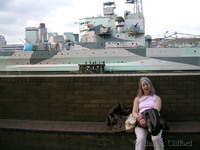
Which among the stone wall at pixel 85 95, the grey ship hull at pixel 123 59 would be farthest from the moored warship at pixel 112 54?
the stone wall at pixel 85 95

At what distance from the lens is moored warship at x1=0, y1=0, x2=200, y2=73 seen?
18.5m

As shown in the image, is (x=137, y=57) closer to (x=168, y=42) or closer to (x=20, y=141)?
(x=168, y=42)

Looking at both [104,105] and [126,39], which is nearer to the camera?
[104,105]

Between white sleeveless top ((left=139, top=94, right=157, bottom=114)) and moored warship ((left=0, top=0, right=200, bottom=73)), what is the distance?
12.7 m

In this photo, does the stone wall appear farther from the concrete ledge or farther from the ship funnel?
the ship funnel

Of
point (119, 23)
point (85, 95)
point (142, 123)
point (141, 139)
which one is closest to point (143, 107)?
point (142, 123)

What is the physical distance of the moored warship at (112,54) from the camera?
18547 millimetres

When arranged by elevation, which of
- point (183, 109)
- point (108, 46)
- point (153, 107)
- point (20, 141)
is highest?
point (108, 46)

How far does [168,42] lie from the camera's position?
22.9m

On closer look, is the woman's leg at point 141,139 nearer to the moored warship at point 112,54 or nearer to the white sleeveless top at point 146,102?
the white sleeveless top at point 146,102

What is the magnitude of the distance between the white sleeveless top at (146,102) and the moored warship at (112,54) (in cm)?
1269

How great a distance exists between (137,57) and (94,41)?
5.81 meters

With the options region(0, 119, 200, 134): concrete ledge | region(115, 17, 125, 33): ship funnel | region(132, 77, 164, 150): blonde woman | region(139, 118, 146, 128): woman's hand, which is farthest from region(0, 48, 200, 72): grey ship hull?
region(139, 118, 146, 128): woman's hand

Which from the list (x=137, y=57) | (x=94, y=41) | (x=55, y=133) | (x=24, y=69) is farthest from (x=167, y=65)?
(x=55, y=133)
